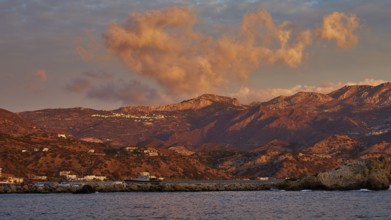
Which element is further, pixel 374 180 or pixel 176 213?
pixel 374 180

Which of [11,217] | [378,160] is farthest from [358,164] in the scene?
[11,217]

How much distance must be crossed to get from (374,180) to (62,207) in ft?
322

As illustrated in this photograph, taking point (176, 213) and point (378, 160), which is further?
point (378, 160)

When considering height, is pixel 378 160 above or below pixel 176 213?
above

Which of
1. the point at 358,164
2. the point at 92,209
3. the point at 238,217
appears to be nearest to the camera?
the point at 238,217

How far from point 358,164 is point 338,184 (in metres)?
10.2

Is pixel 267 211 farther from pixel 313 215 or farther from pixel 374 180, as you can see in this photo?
pixel 374 180

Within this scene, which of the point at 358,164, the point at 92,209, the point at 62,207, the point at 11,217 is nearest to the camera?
the point at 11,217

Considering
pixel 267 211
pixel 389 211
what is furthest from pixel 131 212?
pixel 389 211

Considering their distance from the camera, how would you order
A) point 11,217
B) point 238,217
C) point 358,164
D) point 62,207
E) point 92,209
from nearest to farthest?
point 238,217 → point 11,217 → point 92,209 → point 62,207 → point 358,164

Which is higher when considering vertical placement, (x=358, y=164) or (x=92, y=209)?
(x=358, y=164)

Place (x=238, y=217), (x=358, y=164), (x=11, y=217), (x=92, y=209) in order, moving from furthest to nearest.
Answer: (x=358, y=164) → (x=92, y=209) → (x=11, y=217) → (x=238, y=217)

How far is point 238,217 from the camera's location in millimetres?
107438

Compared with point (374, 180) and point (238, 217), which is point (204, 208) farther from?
point (374, 180)
